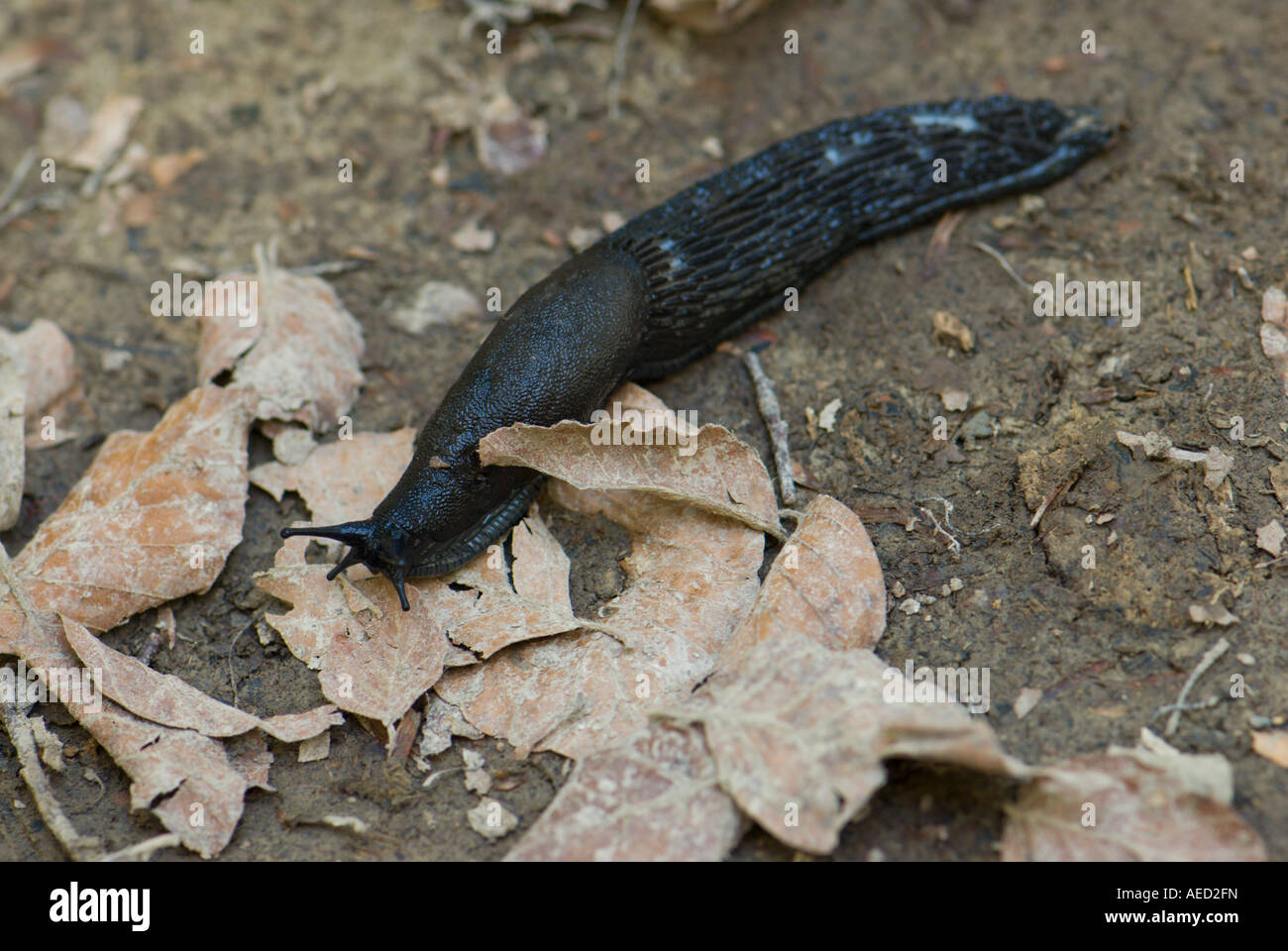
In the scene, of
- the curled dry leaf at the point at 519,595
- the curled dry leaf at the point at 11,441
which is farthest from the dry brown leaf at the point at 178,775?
the curled dry leaf at the point at 11,441

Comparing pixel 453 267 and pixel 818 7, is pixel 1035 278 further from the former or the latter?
pixel 453 267

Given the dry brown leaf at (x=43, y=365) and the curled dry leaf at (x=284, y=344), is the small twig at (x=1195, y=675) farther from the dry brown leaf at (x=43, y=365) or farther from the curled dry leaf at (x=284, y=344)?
the dry brown leaf at (x=43, y=365)

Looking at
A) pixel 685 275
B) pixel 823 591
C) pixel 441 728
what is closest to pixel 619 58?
pixel 685 275

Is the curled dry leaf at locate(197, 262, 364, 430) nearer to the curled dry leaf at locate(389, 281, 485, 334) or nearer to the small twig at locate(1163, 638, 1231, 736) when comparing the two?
the curled dry leaf at locate(389, 281, 485, 334)

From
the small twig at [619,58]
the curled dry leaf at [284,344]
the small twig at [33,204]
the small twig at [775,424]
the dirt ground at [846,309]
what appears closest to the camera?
the dirt ground at [846,309]
